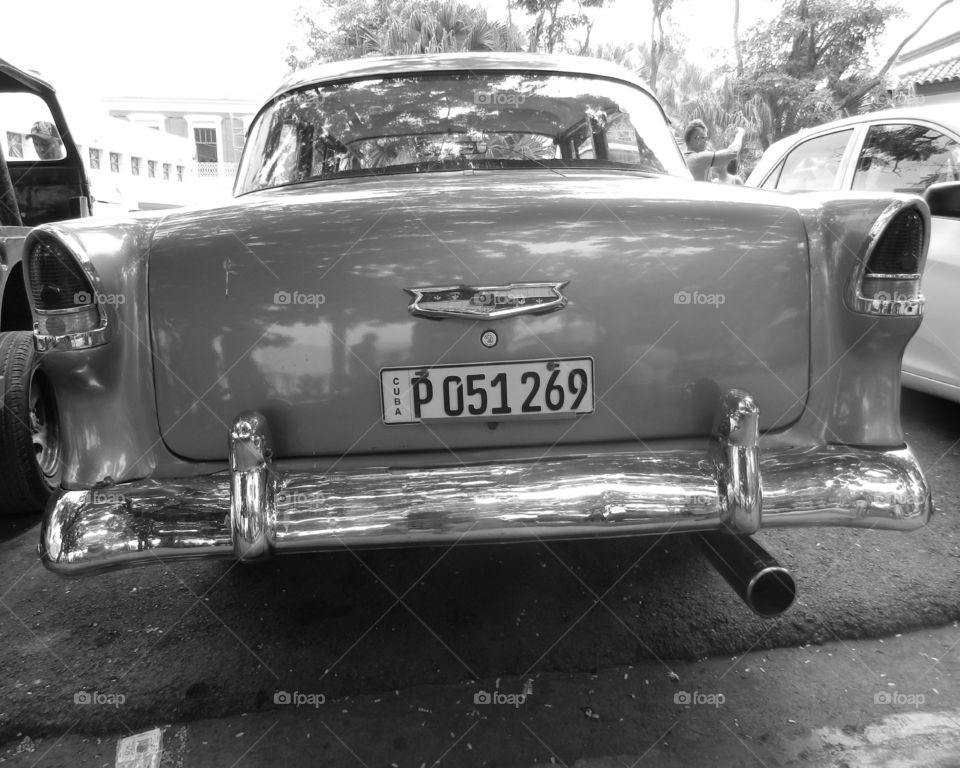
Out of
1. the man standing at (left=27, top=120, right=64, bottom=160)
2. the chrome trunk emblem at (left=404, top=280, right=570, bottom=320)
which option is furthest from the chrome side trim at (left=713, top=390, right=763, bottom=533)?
the man standing at (left=27, top=120, right=64, bottom=160)

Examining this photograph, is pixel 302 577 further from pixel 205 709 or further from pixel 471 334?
pixel 471 334

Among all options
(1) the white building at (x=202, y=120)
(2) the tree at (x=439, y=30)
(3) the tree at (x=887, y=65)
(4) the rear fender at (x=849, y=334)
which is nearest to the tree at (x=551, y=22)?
(2) the tree at (x=439, y=30)

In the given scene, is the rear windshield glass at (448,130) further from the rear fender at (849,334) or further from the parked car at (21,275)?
the parked car at (21,275)

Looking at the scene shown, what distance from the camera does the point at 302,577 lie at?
2.92 m

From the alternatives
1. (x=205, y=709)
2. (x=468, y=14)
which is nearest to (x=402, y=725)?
(x=205, y=709)

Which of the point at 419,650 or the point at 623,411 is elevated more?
the point at 623,411

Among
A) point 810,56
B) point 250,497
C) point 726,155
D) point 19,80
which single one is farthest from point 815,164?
point 810,56

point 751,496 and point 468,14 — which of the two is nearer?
point 751,496

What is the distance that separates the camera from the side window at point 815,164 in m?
4.89

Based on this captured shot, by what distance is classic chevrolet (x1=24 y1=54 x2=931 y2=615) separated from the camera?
6.04 feet

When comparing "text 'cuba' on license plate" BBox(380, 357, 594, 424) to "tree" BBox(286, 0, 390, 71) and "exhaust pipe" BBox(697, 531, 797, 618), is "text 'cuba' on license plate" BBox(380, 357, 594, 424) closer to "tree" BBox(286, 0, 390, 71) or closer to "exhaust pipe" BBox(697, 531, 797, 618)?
"exhaust pipe" BBox(697, 531, 797, 618)

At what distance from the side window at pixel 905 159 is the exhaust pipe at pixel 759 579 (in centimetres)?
301

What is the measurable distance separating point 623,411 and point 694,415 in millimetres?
195

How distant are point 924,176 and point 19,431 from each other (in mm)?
4642
